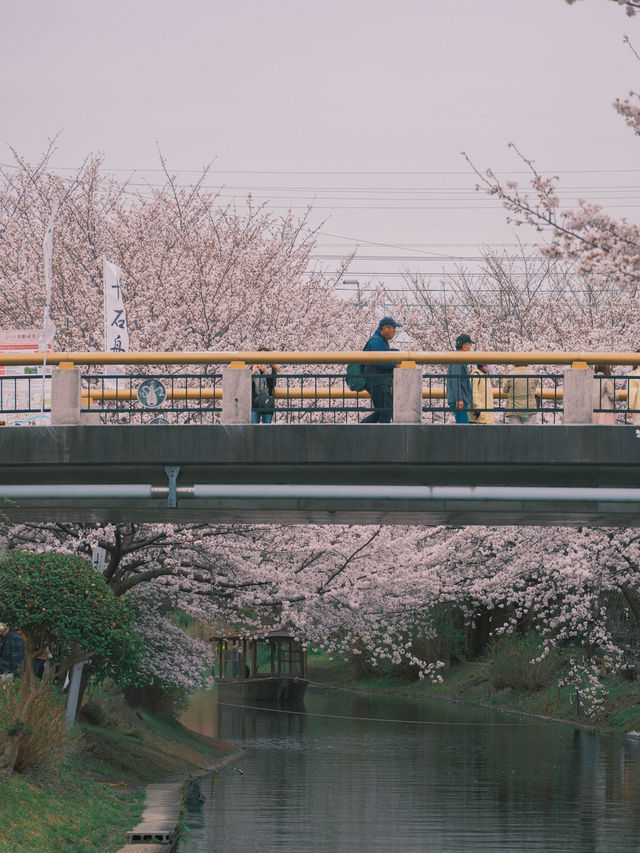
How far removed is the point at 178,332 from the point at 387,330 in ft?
50.8

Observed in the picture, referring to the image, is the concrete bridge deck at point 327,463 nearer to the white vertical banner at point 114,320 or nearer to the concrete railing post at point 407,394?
the concrete railing post at point 407,394

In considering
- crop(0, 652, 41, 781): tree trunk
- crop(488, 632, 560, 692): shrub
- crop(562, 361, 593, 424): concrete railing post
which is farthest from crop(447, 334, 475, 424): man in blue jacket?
crop(488, 632, 560, 692): shrub

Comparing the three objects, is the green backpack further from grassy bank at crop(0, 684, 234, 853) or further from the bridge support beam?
grassy bank at crop(0, 684, 234, 853)

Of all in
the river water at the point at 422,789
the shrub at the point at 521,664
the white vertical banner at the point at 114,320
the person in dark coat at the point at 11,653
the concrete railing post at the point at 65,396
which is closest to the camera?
the concrete railing post at the point at 65,396

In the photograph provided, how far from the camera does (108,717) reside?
27797mm

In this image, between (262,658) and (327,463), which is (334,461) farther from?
(262,658)

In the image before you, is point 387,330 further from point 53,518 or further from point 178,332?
point 178,332

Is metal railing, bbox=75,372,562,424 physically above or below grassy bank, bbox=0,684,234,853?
above

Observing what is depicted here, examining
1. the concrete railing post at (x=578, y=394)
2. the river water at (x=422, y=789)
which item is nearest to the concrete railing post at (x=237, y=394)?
the concrete railing post at (x=578, y=394)

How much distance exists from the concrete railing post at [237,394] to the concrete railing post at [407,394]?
198 cm

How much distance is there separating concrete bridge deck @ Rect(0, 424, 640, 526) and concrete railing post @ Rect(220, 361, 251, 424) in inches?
17.9

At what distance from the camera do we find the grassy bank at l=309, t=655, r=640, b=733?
126 feet

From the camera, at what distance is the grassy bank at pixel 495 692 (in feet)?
126

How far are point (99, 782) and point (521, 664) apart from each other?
94.2 feet
